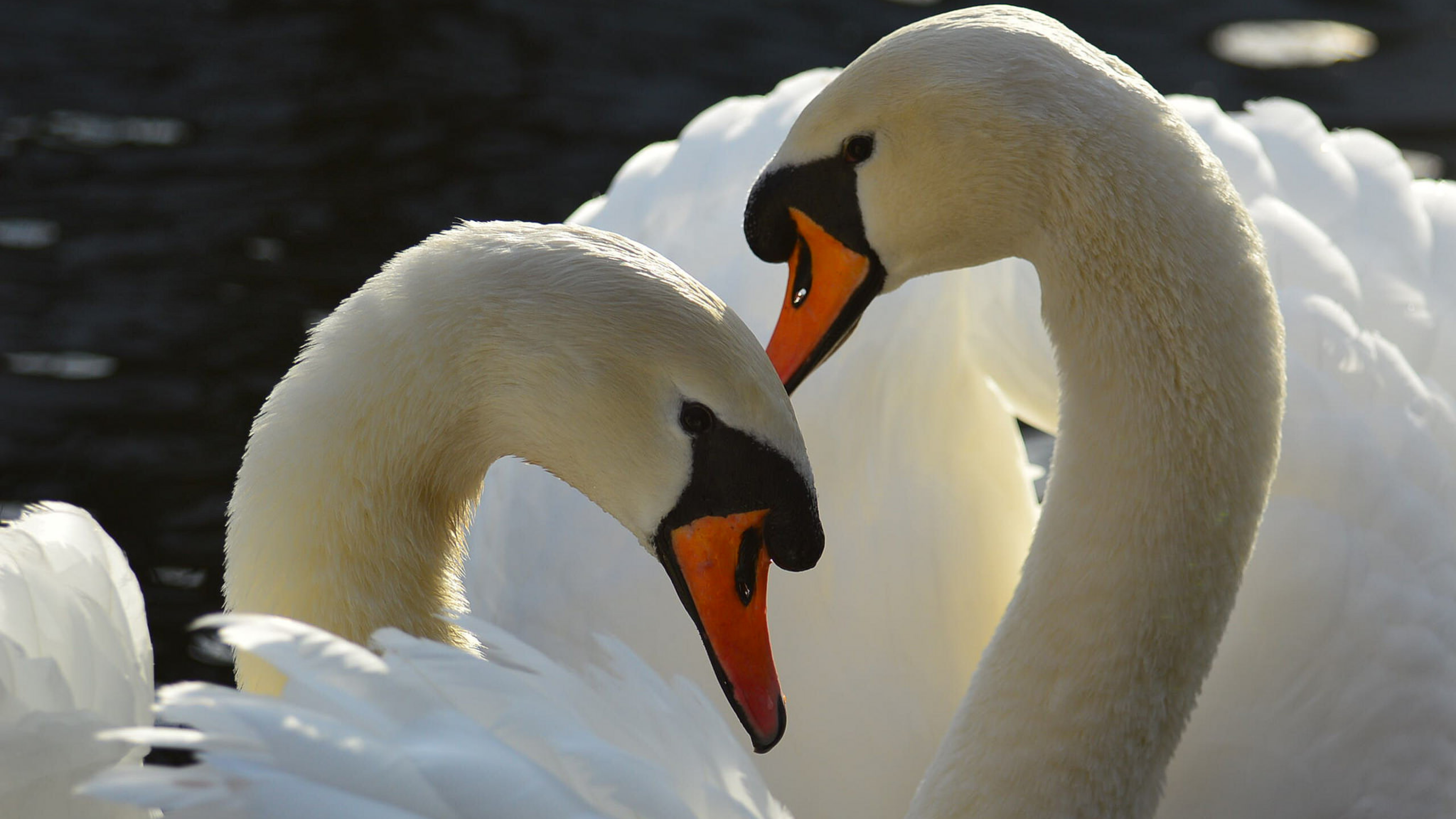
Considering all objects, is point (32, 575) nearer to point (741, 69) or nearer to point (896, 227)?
point (896, 227)

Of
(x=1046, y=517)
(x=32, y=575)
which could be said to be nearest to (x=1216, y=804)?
(x=1046, y=517)

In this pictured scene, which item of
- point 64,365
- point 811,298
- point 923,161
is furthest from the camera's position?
point 64,365

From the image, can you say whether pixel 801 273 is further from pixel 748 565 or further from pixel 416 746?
pixel 416 746

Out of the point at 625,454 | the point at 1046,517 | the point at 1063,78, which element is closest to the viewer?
the point at 625,454

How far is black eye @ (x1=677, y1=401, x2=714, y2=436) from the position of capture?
2.32m

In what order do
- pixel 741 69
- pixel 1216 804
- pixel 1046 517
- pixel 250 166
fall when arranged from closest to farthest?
pixel 1046 517 < pixel 1216 804 < pixel 250 166 < pixel 741 69

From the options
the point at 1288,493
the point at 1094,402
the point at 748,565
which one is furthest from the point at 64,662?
the point at 1288,493

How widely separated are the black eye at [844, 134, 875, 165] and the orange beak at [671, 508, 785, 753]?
702 millimetres

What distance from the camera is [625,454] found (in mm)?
2393

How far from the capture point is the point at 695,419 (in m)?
2.33

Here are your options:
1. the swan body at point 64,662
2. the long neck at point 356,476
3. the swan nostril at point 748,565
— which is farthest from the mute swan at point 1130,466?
the swan body at point 64,662

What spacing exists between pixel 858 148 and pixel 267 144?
3680mm

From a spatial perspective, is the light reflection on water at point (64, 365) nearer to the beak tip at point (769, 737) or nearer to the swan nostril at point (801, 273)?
the swan nostril at point (801, 273)

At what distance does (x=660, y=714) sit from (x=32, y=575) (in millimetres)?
853
